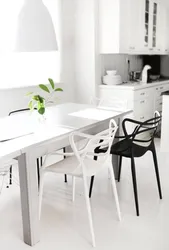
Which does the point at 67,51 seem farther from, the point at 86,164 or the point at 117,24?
the point at 86,164

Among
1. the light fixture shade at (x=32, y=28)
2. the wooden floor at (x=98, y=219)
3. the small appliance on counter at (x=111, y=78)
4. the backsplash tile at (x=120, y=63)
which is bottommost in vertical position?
the wooden floor at (x=98, y=219)

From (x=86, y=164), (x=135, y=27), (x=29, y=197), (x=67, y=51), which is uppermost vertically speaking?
(x=135, y=27)

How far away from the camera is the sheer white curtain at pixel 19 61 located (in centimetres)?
368

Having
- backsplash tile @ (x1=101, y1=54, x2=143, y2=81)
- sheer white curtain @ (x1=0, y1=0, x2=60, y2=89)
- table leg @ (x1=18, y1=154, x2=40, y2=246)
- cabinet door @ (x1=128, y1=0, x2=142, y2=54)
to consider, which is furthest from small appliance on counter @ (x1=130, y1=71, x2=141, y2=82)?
table leg @ (x1=18, y1=154, x2=40, y2=246)

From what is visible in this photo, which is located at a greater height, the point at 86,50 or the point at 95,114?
the point at 86,50

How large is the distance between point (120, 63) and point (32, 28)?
3082 mm

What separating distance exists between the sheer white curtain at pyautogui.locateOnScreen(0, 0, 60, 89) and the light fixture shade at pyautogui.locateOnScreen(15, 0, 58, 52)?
107cm

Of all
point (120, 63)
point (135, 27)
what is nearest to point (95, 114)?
point (135, 27)

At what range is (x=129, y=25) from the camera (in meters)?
4.52

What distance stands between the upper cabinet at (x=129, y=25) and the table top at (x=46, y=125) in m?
1.60

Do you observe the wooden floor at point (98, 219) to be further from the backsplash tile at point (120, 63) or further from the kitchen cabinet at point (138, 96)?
the backsplash tile at point (120, 63)

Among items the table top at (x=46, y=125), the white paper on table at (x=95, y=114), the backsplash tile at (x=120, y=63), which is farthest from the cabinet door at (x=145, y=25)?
the white paper on table at (x=95, y=114)

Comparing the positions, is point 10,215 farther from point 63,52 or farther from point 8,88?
point 63,52

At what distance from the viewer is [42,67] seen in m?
4.33
